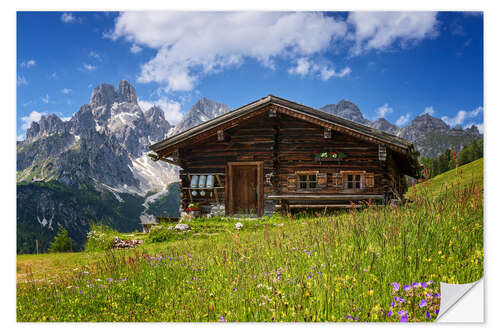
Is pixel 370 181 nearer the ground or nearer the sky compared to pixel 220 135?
nearer the ground

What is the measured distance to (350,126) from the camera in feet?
32.6

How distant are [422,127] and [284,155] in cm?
496

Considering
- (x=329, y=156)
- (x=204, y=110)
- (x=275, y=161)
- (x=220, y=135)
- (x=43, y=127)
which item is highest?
(x=204, y=110)

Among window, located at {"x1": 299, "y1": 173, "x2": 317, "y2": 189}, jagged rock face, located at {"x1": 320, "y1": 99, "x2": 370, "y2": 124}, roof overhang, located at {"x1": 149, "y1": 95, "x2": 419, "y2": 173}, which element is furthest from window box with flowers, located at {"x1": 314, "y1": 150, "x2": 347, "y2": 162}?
jagged rock face, located at {"x1": 320, "y1": 99, "x2": 370, "y2": 124}

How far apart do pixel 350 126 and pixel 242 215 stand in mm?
4501

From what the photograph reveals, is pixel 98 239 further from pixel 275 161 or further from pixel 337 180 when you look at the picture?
pixel 337 180

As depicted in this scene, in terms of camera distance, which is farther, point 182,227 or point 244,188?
point 244,188

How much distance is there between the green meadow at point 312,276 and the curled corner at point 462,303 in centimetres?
13

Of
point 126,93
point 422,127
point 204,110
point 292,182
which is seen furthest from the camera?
point 292,182

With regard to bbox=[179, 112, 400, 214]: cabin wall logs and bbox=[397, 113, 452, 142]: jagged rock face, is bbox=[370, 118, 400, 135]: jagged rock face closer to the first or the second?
bbox=[397, 113, 452, 142]: jagged rock face

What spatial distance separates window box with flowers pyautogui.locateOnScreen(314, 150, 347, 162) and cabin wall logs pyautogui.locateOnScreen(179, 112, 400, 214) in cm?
11

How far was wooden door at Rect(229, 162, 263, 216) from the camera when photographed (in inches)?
462

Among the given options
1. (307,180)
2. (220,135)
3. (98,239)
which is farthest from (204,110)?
(307,180)

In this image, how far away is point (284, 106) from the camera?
1088 centimetres
